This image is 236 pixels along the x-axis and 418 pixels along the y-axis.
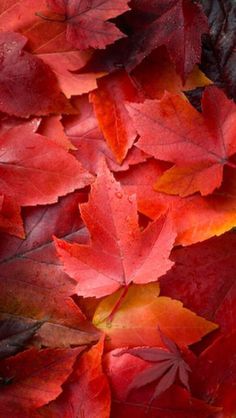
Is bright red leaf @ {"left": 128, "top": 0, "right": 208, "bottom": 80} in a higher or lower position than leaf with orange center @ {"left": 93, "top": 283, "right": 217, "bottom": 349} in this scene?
higher

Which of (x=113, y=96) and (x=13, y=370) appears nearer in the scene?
(x=13, y=370)

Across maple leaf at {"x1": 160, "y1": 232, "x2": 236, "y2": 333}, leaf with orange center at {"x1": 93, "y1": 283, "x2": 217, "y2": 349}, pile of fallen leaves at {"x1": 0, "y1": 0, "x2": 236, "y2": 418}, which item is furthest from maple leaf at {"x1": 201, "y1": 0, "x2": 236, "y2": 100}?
leaf with orange center at {"x1": 93, "y1": 283, "x2": 217, "y2": 349}

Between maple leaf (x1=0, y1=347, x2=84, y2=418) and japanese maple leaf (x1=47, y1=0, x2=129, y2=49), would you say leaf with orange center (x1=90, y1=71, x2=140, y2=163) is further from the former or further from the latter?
maple leaf (x1=0, y1=347, x2=84, y2=418)

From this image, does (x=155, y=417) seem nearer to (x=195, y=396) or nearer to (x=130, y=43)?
(x=195, y=396)

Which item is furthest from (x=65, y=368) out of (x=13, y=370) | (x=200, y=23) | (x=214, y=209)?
(x=200, y=23)

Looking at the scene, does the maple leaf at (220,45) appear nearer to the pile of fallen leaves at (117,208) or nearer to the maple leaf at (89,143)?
the pile of fallen leaves at (117,208)

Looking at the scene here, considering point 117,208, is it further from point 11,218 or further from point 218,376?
point 218,376

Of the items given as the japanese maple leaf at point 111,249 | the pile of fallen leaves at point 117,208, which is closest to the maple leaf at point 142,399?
the pile of fallen leaves at point 117,208
